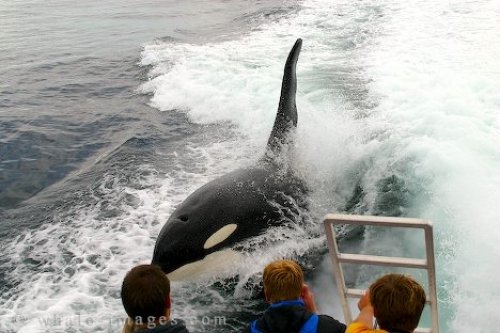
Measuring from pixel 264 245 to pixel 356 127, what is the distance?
5123 millimetres

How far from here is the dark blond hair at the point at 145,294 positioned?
3662 millimetres

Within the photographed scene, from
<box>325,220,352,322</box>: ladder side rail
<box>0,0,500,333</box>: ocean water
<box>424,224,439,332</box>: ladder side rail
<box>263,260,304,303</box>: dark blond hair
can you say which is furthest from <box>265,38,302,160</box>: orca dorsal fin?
<box>263,260,304,303</box>: dark blond hair

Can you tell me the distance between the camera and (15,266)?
8.01 m

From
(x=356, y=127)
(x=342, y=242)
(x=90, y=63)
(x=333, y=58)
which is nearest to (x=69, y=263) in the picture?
(x=342, y=242)

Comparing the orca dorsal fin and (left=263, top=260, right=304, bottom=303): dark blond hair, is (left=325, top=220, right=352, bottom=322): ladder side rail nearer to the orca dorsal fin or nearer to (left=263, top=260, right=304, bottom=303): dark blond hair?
(left=263, top=260, right=304, bottom=303): dark blond hair

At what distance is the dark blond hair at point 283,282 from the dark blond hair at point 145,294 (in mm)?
799

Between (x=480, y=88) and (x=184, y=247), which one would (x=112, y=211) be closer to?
(x=184, y=247)

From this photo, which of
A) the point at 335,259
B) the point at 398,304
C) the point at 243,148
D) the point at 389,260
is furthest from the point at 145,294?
the point at 243,148

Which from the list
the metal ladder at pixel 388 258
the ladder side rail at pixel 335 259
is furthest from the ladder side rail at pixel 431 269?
the ladder side rail at pixel 335 259

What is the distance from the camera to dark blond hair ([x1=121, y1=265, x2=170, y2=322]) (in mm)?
3662

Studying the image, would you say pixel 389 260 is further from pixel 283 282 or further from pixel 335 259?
pixel 283 282

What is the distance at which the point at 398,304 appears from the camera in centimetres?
333

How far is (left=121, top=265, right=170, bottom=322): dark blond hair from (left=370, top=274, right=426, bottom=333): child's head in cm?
158

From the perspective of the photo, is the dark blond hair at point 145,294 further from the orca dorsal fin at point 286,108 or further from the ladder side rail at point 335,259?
the orca dorsal fin at point 286,108
